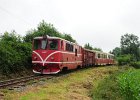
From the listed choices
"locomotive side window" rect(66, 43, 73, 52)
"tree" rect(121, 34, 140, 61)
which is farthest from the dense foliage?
"tree" rect(121, 34, 140, 61)

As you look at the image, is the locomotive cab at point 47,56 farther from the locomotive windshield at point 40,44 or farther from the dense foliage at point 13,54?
the dense foliage at point 13,54

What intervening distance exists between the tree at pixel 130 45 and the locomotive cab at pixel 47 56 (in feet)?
249

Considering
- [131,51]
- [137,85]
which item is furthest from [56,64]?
[131,51]

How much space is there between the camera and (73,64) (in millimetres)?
29969

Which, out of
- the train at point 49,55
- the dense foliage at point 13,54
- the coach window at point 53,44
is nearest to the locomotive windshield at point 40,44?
the train at point 49,55

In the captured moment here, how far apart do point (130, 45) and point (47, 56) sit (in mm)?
80375

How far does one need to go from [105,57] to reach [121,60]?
5588 mm

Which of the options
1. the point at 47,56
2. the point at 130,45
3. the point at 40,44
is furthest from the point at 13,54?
the point at 130,45

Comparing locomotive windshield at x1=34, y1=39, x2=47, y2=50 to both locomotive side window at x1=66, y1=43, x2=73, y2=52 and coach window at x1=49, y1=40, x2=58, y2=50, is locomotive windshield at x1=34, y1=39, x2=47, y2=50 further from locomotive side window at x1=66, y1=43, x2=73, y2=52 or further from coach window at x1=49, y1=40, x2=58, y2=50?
locomotive side window at x1=66, y1=43, x2=73, y2=52

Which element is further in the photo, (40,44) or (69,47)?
(69,47)

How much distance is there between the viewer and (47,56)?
24891 millimetres

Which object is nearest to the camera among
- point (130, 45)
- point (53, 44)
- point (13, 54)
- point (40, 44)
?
point (53, 44)

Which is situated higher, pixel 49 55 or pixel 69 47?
pixel 69 47

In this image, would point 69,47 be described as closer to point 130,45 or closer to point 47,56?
point 47,56
